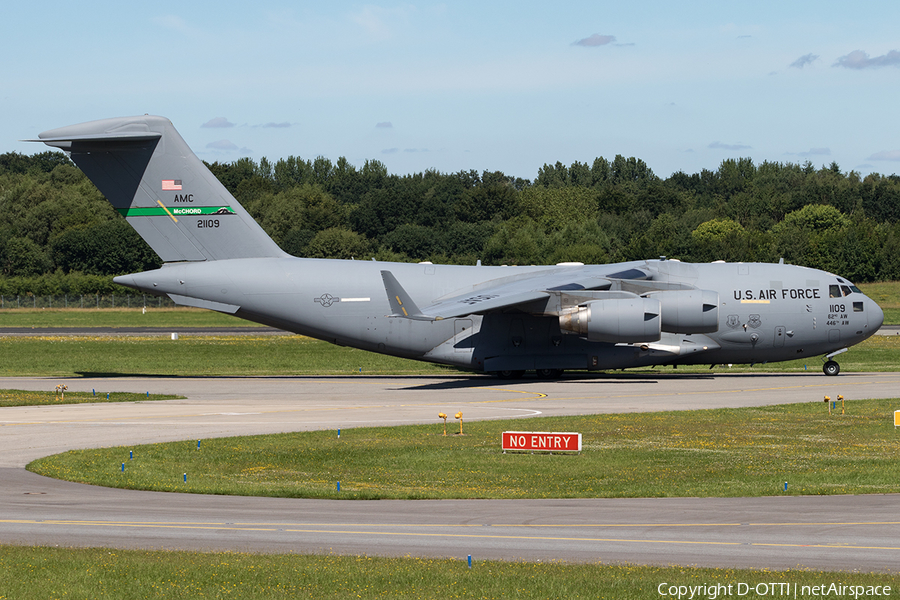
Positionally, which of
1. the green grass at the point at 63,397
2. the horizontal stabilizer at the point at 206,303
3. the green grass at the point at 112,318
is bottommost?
the green grass at the point at 63,397

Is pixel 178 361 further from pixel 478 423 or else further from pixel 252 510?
pixel 252 510

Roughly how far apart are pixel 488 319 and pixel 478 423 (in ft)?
33.1

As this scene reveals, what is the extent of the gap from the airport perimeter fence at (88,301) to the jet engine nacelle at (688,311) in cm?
6609

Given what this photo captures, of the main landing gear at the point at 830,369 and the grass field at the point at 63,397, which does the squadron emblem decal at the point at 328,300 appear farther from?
the main landing gear at the point at 830,369

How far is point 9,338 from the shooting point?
2265 inches

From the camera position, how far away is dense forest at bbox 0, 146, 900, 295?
89.6 meters

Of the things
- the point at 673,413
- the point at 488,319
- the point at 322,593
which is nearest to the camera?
the point at 322,593

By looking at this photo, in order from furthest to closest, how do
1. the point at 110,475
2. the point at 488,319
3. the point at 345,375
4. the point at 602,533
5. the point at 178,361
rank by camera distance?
the point at 178,361 → the point at 345,375 → the point at 488,319 → the point at 110,475 → the point at 602,533

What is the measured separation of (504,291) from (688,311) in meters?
6.30

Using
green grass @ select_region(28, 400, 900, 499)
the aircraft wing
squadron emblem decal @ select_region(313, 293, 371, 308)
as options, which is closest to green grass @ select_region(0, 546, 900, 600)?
green grass @ select_region(28, 400, 900, 499)

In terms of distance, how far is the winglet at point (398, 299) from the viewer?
31.0 meters

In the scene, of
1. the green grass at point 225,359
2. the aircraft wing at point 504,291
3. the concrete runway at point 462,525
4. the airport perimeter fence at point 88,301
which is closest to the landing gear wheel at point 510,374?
the aircraft wing at point 504,291

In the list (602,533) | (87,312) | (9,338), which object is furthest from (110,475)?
(87,312)

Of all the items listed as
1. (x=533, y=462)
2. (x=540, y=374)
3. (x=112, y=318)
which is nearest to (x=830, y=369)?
(x=540, y=374)
